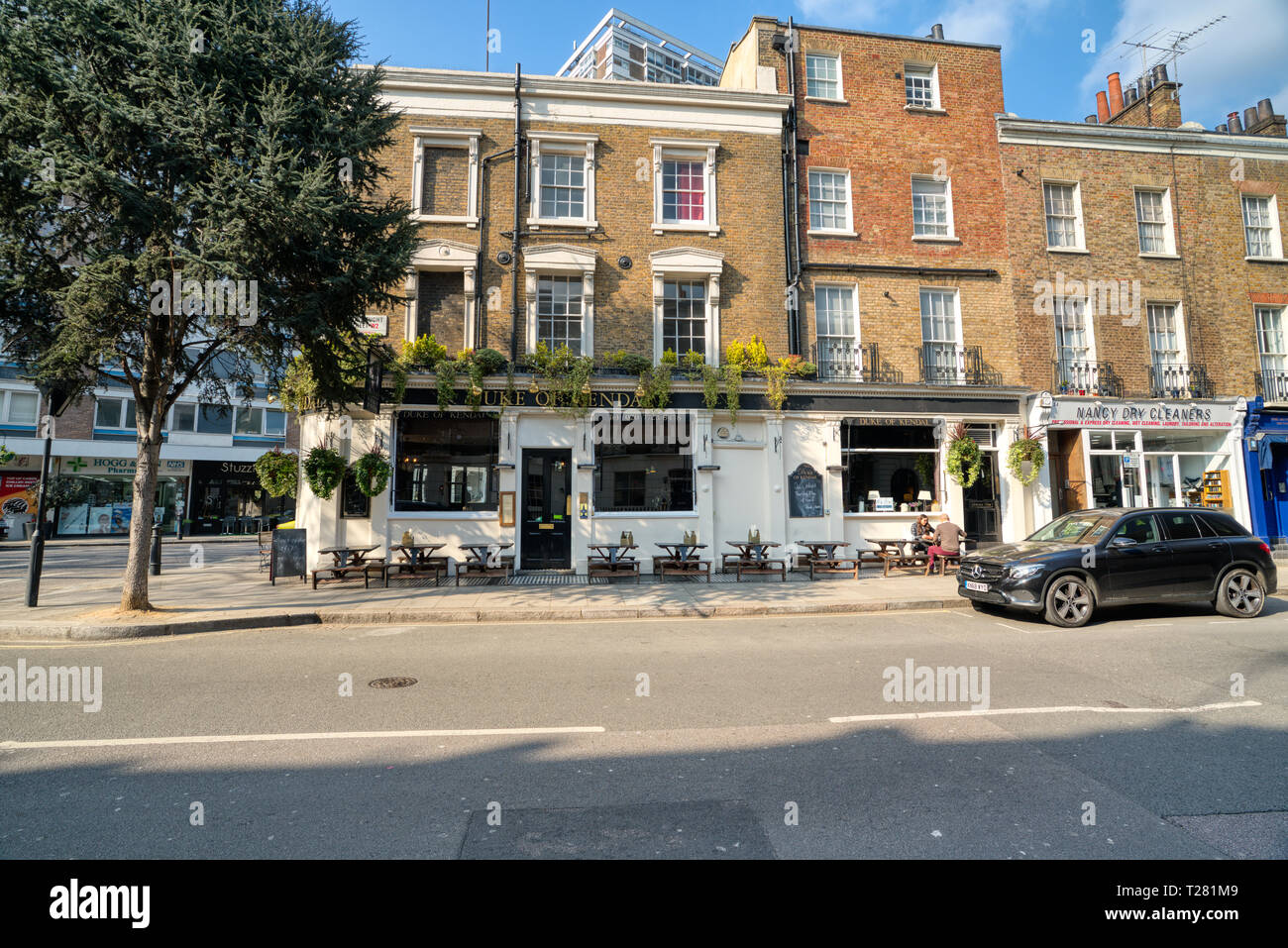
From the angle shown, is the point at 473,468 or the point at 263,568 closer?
the point at 473,468

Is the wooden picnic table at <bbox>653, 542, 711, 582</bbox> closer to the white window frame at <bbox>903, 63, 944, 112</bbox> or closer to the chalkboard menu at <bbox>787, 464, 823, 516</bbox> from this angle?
the chalkboard menu at <bbox>787, 464, 823, 516</bbox>

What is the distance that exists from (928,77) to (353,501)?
20.7 meters

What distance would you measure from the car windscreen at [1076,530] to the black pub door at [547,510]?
10.1 metres

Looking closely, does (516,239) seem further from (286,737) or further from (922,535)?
(286,737)

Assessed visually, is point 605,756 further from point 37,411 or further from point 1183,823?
point 37,411

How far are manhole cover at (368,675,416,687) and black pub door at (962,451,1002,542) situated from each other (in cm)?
1545

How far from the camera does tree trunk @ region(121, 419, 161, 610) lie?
9.87m

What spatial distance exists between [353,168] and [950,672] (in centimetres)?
1188

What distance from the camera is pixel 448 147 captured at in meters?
16.1

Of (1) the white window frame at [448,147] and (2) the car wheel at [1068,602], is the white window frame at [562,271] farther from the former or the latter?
(2) the car wheel at [1068,602]

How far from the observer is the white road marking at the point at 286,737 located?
4.74 m

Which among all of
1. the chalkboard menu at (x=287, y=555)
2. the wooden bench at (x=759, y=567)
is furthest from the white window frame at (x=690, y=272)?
the chalkboard menu at (x=287, y=555)

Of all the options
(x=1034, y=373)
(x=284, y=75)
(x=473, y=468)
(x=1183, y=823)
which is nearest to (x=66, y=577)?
(x=473, y=468)
